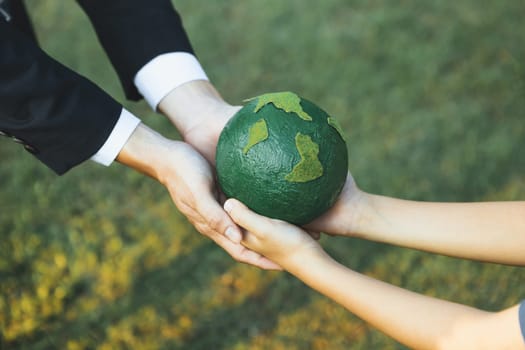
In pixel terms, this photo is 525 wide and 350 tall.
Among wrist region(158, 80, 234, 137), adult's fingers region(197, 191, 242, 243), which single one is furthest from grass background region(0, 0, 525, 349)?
wrist region(158, 80, 234, 137)

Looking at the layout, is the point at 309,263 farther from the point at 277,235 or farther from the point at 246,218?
the point at 246,218

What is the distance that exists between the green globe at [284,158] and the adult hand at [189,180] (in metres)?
0.17

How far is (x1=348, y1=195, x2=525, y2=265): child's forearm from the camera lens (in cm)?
243

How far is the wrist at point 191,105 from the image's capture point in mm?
2984

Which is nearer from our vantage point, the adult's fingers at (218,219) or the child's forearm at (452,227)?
the child's forearm at (452,227)

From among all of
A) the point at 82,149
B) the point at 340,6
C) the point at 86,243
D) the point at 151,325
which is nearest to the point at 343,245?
the point at 151,325

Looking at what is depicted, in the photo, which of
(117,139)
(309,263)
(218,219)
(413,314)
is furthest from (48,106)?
(413,314)

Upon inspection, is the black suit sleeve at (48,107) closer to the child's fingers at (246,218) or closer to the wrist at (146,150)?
the wrist at (146,150)

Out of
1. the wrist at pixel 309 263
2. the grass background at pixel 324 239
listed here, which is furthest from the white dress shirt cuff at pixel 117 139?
the grass background at pixel 324 239

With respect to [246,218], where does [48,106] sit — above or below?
above

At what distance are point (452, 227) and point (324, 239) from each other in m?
1.47

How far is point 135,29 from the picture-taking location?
2979 millimetres

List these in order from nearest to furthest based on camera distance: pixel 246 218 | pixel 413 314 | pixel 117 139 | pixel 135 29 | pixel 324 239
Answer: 1. pixel 413 314
2. pixel 246 218
3. pixel 117 139
4. pixel 135 29
5. pixel 324 239

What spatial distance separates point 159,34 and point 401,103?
260cm
